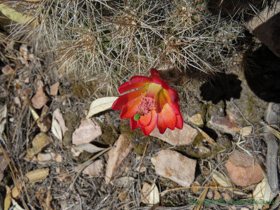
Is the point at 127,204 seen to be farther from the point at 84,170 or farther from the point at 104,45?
the point at 104,45

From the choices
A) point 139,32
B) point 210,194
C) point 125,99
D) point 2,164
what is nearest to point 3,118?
point 2,164

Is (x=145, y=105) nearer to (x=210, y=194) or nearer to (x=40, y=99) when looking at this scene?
(x=210, y=194)

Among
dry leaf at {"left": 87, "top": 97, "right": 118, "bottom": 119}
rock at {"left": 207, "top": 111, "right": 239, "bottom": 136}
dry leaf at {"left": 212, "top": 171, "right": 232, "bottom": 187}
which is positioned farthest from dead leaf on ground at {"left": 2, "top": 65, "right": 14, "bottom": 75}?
dry leaf at {"left": 212, "top": 171, "right": 232, "bottom": 187}

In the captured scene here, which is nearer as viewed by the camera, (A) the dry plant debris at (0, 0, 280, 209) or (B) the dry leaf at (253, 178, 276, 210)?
(A) the dry plant debris at (0, 0, 280, 209)

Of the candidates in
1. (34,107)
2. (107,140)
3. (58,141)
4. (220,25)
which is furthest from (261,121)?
(34,107)

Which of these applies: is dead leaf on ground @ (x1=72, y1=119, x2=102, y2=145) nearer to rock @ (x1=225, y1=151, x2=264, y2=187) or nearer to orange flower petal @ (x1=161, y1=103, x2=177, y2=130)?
orange flower petal @ (x1=161, y1=103, x2=177, y2=130)

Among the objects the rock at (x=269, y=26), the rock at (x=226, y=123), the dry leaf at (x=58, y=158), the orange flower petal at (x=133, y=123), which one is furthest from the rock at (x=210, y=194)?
the dry leaf at (x=58, y=158)
